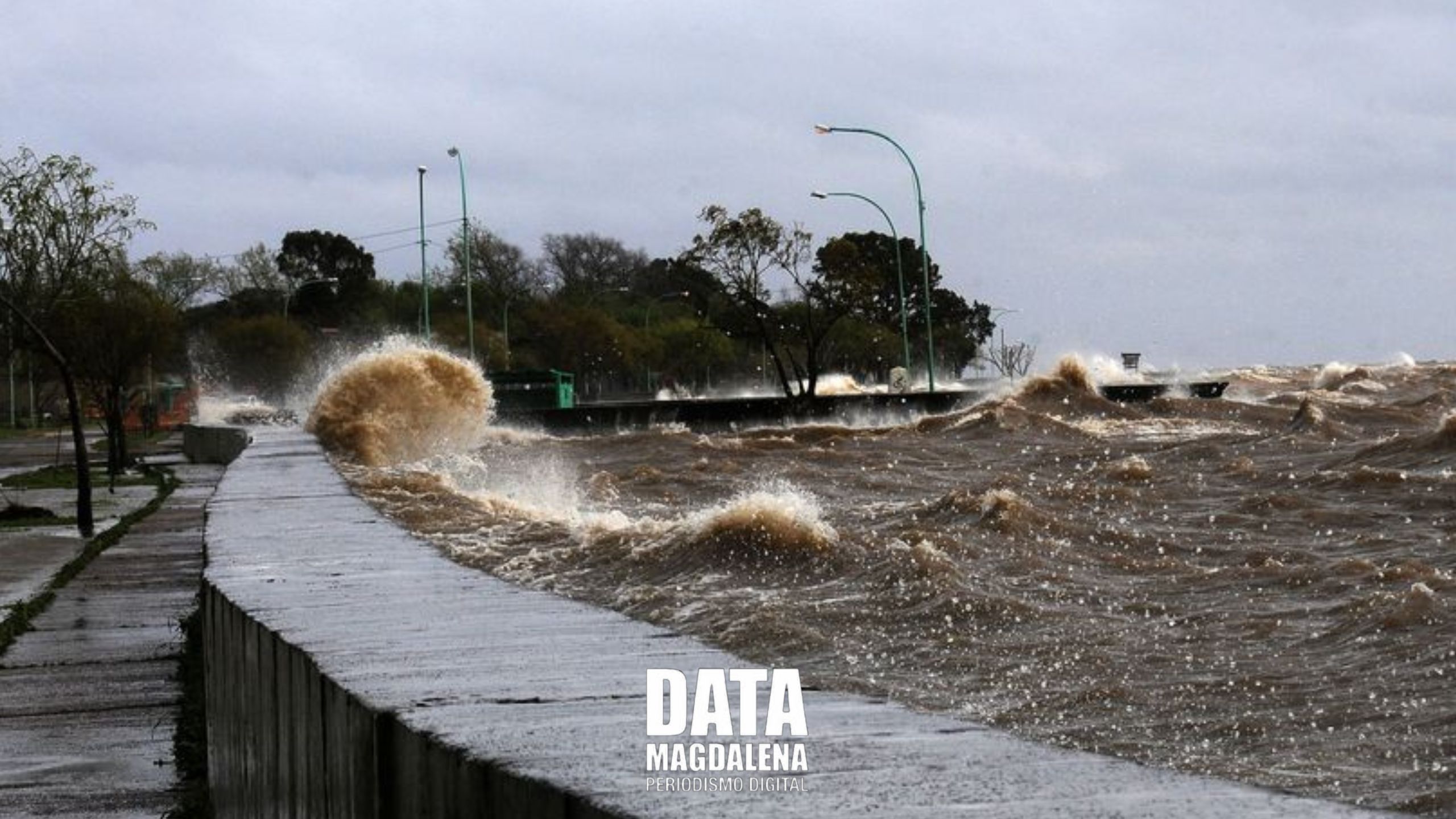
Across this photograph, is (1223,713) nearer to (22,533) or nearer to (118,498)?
(22,533)

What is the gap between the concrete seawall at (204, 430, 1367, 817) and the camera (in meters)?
2.65

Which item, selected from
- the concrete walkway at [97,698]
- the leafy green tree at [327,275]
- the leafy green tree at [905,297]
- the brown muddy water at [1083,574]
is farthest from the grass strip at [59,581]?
the leafy green tree at [327,275]

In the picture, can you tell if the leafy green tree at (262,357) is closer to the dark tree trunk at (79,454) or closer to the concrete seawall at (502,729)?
the dark tree trunk at (79,454)

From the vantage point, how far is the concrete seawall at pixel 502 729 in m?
2.65

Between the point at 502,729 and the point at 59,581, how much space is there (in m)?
15.6

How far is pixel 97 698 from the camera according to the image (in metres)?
11.3

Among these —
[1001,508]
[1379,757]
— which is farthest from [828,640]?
[1001,508]

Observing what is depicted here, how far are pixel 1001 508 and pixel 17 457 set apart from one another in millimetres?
42570

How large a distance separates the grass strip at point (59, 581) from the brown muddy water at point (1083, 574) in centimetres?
257

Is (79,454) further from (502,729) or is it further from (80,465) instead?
(502,729)

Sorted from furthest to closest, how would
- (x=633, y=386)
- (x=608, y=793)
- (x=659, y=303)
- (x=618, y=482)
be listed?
1. (x=659, y=303)
2. (x=633, y=386)
3. (x=618, y=482)
4. (x=608, y=793)

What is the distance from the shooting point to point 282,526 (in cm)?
991

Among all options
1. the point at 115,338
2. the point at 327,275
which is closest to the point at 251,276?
the point at 327,275

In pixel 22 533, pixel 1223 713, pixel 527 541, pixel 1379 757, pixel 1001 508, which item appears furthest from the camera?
pixel 22 533
